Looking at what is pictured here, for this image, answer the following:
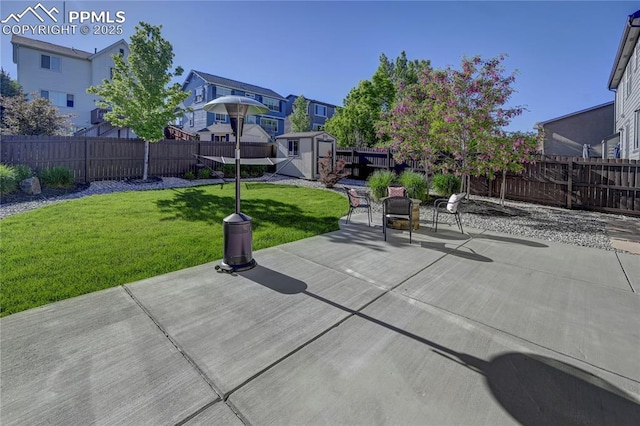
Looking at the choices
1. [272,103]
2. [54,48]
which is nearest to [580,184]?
[272,103]

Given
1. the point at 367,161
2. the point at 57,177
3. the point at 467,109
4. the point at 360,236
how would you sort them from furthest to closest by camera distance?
1. the point at 367,161
2. the point at 57,177
3. the point at 467,109
4. the point at 360,236

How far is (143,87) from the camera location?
1350cm

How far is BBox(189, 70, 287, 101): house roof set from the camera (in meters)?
28.4

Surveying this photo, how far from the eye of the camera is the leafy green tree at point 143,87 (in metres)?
13.2

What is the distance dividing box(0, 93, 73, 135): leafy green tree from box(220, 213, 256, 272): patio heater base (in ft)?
51.0

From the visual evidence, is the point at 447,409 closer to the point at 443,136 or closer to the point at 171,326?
the point at 171,326

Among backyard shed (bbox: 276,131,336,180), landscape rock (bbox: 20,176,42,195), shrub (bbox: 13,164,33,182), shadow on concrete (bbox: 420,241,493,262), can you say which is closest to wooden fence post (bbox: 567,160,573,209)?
shadow on concrete (bbox: 420,241,493,262)

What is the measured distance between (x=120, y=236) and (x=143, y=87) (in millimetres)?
10775

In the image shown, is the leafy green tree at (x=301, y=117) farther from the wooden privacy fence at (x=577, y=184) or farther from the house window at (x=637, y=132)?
the house window at (x=637, y=132)

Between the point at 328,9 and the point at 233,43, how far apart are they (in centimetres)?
366

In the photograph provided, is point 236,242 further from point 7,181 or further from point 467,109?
point 7,181

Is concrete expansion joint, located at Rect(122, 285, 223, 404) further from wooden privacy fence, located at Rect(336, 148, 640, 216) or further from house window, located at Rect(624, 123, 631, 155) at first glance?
house window, located at Rect(624, 123, 631, 155)

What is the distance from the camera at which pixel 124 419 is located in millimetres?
1766

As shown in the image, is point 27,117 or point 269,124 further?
point 269,124
